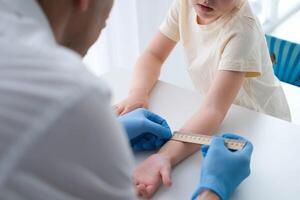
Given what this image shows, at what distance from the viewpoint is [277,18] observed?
245 cm

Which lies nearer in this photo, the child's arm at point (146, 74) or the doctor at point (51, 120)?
the doctor at point (51, 120)

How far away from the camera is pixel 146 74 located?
3.61 feet

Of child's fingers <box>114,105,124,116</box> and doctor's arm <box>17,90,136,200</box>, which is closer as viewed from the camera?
doctor's arm <box>17,90,136,200</box>

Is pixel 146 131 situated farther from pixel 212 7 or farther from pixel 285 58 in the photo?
pixel 285 58

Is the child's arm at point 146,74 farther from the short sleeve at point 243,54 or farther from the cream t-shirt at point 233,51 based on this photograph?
the short sleeve at point 243,54

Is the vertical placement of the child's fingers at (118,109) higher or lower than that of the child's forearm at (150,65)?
lower

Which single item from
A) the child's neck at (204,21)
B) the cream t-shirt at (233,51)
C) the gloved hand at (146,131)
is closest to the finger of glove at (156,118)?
the gloved hand at (146,131)

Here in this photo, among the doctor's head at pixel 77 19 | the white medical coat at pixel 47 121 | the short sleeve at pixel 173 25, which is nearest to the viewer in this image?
the white medical coat at pixel 47 121

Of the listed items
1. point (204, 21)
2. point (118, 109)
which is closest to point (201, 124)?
point (118, 109)

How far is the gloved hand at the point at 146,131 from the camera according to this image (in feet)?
2.80

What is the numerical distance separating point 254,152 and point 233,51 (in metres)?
0.27

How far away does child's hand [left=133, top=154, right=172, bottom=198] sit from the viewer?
29.7 inches

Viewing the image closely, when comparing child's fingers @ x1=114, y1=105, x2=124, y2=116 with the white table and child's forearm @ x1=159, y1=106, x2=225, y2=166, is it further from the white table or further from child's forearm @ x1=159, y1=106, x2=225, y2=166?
child's forearm @ x1=159, y1=106, x2=225, y2=166

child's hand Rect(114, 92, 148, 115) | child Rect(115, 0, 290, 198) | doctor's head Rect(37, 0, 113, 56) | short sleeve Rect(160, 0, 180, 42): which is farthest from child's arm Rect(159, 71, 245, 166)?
doctor's head Rect(37, 0, 113, 56)
